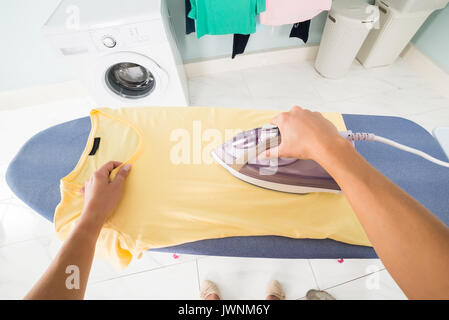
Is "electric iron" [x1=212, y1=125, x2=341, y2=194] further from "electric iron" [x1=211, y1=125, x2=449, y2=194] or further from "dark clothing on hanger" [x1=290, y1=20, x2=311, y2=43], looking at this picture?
"dark clothing on hanger" [x1=290, y1=20, x2=311, y2=43]

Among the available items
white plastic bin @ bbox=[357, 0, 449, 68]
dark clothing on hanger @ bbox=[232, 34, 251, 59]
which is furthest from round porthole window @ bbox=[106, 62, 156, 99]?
white plastic bin @ bbox=[357, 0, 449, 68]

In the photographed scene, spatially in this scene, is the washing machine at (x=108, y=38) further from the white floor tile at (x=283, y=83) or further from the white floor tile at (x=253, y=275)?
the white floor tile at (x=253, y=275)

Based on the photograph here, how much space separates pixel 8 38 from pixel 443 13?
135 inches

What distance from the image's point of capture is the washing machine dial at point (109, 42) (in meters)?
1.22

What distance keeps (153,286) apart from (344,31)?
7.28ft

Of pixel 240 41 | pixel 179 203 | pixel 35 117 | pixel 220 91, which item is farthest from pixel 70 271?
pixel 35 117

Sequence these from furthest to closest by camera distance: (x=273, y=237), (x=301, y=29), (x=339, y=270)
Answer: (x=301, y=29) < (x=339, y=270) < (x=273, y=237)

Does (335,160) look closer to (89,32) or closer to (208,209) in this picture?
(208,209)

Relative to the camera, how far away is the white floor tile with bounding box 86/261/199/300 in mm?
1172

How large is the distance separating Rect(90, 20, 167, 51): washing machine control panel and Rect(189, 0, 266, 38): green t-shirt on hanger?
0.34 meters

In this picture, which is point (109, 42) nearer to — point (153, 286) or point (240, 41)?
point (240, 41)

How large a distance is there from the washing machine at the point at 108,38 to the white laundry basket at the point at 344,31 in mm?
1342

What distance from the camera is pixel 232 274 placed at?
1.21 metres

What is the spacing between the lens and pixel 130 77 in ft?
5.48
